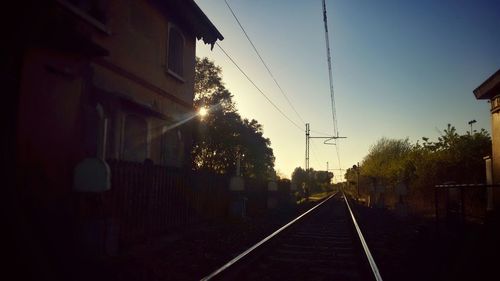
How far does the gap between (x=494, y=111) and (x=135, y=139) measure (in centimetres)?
1248

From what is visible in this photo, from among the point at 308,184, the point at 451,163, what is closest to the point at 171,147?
the point at 451,163

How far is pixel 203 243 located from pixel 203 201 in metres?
3.74

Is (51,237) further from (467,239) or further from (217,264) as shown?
(467,239)

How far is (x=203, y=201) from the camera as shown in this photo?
38.9 ft

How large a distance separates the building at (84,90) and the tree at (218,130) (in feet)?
82.3

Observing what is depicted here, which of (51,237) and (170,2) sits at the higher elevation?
(170,2)

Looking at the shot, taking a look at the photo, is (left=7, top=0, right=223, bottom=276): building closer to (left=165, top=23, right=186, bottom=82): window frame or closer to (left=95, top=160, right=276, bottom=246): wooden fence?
(left=165, top=23, right=186, bottom=82): window frame

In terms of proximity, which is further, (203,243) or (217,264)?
(203,243)

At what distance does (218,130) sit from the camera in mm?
43281

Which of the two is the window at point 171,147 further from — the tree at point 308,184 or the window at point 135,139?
the tree at point 308,184

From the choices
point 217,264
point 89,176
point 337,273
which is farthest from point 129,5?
point 337,273

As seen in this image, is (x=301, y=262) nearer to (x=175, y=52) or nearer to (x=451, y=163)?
(x=175, y=52)

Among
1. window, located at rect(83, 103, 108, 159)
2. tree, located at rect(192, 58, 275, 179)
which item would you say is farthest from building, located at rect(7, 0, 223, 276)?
tree, located at rect(192, 58, 275, 179)

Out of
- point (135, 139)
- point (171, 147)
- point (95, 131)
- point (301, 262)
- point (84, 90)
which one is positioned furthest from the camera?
point (171, 147)
